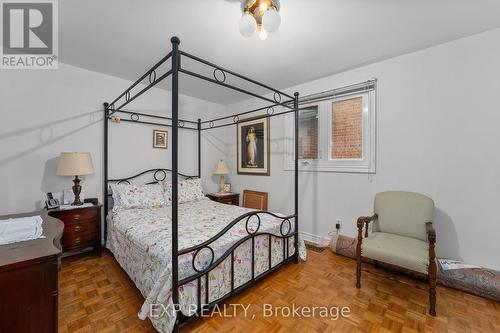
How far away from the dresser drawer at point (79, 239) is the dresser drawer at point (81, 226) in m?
0.04

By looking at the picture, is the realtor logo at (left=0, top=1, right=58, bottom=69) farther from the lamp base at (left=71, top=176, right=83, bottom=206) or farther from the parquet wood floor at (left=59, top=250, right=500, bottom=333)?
the parquet wood floor at (left=59, top=250, right=500, bottom=333)

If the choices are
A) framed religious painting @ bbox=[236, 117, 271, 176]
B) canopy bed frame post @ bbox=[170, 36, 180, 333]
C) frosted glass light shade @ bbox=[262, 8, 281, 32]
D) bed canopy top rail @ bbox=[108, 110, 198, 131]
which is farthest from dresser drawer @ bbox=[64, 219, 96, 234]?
frosted glass light shade @ bbox=[262, 8, 281, 32]

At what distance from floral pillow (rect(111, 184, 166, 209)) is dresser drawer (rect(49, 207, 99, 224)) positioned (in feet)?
0.84

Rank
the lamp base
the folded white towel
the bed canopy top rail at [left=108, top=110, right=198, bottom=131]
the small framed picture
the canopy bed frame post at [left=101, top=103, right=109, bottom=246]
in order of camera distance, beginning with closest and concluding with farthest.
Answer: the folded white towel < the lamp base < the canopy bed frame post at [left=101, top=103, right=109, bottom=246] < the bed canopy top rail at [left=108, top=110, right=198, bottom=131] < the small framed picture

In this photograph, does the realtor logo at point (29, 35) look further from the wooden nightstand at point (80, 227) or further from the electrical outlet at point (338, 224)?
the electrical outlet at point (338, 224)

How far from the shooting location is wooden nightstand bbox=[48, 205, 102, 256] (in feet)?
8.07

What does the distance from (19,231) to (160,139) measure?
2.39m

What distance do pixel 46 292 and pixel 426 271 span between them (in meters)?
2.58

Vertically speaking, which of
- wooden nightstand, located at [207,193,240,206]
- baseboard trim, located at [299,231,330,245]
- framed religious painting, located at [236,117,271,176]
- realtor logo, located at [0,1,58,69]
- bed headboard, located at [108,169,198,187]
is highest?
realtor logo, located at [0,1,58,69]

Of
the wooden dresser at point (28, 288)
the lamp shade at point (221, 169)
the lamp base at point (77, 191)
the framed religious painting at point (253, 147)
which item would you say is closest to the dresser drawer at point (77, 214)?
the lamp base at point (77, 191)

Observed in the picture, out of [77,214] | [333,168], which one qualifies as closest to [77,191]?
[77,214]

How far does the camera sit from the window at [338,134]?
279 centimetres

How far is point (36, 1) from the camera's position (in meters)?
1.76

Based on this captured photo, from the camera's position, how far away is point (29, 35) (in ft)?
7.05
